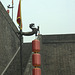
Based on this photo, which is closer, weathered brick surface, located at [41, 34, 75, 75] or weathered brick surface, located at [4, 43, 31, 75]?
weathered brick surface, located at [4, 43, 31, 75]

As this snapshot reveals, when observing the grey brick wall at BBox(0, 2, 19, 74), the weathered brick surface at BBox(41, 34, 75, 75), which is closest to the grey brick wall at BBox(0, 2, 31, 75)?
the grey brick wall at BBox(0, 2, 19, 74)

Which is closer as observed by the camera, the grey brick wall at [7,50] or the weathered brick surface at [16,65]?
the weathered brick surface at [16,65]

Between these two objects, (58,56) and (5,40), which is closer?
(5,40)

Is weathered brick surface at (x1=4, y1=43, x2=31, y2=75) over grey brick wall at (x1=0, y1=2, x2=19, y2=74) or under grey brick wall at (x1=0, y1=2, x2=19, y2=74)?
under

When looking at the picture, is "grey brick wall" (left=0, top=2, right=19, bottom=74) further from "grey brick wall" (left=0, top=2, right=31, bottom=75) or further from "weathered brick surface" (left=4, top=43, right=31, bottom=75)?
"weathered brick surface" (left=4, top=43, right=31, bottom=75)

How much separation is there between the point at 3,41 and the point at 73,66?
22.3ft

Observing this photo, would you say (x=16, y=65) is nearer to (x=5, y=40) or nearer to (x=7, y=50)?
(x=7, y=50)

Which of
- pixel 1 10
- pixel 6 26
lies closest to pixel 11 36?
pixel 6 26

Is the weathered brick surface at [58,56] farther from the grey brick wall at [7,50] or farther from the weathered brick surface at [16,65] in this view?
the grey brick wall at [7,50]

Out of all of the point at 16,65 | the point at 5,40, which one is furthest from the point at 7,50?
the point at 16,65

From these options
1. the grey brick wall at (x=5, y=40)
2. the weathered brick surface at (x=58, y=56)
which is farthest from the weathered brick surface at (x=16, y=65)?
the weathered brick surface at (x=58, y=56)

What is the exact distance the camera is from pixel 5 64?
13250 millimetres

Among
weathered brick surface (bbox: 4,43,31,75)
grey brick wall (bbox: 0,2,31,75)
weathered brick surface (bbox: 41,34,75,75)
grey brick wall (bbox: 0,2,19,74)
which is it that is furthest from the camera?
weathered brick surface (bbox: 41,34,75,75)

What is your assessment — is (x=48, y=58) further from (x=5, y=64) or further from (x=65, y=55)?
(x=5, y=64)
